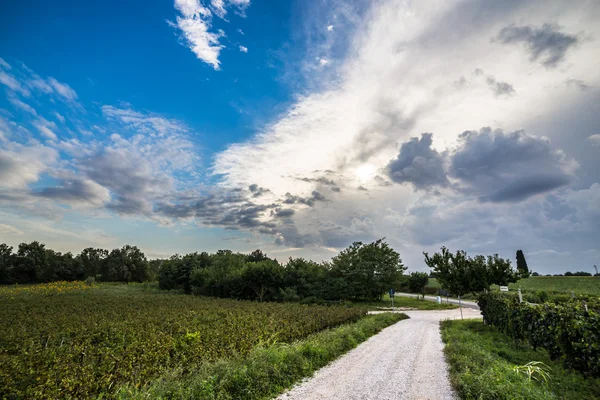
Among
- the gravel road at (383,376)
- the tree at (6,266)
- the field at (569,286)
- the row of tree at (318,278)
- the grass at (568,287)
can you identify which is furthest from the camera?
the tree at (6,266)

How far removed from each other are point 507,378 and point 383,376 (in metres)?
3.21

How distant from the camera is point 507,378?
7.87 meters

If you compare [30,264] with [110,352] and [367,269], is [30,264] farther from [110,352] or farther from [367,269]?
[110,352]

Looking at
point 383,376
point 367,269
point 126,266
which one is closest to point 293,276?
point 367,269

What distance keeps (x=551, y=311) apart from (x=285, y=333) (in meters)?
10.8

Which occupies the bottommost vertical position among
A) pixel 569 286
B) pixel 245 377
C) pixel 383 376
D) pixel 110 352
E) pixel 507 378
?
pixel 383 376

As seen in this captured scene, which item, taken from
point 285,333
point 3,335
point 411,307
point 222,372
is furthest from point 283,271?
point 222,372

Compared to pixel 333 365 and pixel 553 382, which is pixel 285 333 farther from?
pixel 553 382

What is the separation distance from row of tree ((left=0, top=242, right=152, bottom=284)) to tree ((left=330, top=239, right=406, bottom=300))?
2545 inches

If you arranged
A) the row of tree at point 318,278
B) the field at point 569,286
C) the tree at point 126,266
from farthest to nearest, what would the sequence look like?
1. the tree at point 126,266
2. the field at point 569,286
3. the row of tree at point 318,278

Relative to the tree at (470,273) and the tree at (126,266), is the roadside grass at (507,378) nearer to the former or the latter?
the tree at (470,273)

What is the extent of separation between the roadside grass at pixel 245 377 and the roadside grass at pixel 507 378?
14.3 ft

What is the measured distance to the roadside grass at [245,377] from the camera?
6.67m

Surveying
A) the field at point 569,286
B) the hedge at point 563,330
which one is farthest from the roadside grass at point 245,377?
the field at point 569,286
